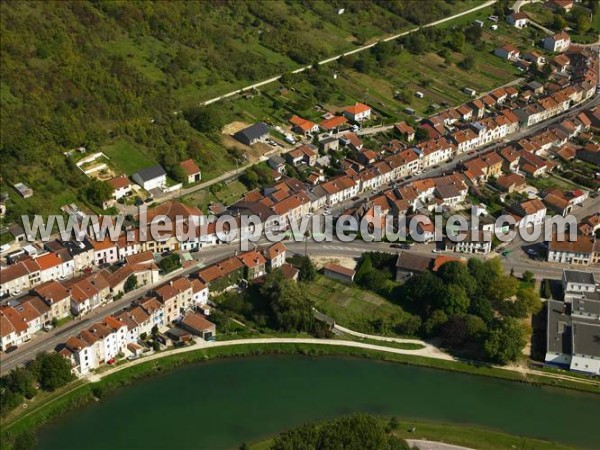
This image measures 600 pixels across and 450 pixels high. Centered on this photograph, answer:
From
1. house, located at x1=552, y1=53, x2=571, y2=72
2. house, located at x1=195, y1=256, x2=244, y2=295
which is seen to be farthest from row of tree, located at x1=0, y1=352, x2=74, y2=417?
house, located at x1=552, y1=53, x2=571, y2=72

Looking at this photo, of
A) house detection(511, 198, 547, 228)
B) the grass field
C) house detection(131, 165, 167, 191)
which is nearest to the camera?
house detection(511, 198, 547, 228)

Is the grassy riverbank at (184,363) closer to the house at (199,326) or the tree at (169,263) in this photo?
the house at (199,326)

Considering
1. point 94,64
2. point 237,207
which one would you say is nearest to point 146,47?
point 94,64

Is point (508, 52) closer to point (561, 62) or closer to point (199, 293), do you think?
point (561, 62)

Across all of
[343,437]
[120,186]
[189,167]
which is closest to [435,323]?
[343,437]

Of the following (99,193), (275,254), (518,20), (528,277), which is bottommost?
(528,277)

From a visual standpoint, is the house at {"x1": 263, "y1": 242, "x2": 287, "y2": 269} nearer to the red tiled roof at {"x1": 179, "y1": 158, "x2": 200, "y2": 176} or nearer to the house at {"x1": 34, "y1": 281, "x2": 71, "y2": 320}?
the red tiled roof at {"x1": 179, "y1": 158, "x2": 200, "y2": 176}

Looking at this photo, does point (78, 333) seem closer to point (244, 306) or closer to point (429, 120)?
point (244, 306)
